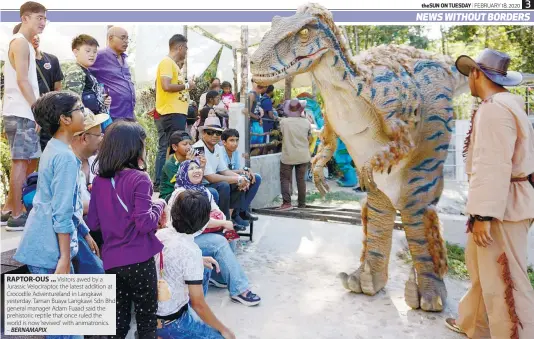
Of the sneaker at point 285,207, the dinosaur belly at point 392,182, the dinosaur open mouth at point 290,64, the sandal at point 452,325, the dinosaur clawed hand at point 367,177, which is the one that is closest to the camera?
the dinosaur open mouth at point 290,64

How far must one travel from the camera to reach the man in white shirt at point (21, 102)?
8.81 ft

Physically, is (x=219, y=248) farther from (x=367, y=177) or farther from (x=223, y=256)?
(x=367, y=177)

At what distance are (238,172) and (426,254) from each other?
5.85 ft

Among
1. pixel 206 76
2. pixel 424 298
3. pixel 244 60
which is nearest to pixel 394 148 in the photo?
pixel 424 298

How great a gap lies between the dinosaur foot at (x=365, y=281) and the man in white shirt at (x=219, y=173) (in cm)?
A: 109

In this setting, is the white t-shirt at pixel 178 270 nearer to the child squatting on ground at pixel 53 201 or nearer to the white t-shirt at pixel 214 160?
the child squatting on ground at pixel 53 201

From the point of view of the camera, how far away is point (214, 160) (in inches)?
150

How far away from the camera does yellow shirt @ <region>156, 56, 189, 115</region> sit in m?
4.04

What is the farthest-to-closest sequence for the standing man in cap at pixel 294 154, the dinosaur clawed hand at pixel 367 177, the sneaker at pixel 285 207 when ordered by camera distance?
1. the standing man in cap at pixel 294 154
2. the sneaker at pixel 285 207
3. the dinosaur clawed hand at pixel 367 177

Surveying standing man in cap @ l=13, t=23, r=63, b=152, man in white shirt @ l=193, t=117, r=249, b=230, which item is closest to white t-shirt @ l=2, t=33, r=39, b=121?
standing man in cap @ l=13, t=23, r=63, b=152

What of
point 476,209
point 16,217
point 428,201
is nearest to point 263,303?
point 428,201

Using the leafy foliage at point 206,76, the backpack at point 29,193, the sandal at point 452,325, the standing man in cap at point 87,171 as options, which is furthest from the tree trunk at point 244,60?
the sandal at point 452,325

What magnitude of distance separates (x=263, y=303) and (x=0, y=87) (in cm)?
209

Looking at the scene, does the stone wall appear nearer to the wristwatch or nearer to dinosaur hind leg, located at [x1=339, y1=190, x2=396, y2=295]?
dinosaur hind leg, located at [x1=339, y1=190, x2=396, y2=295]
